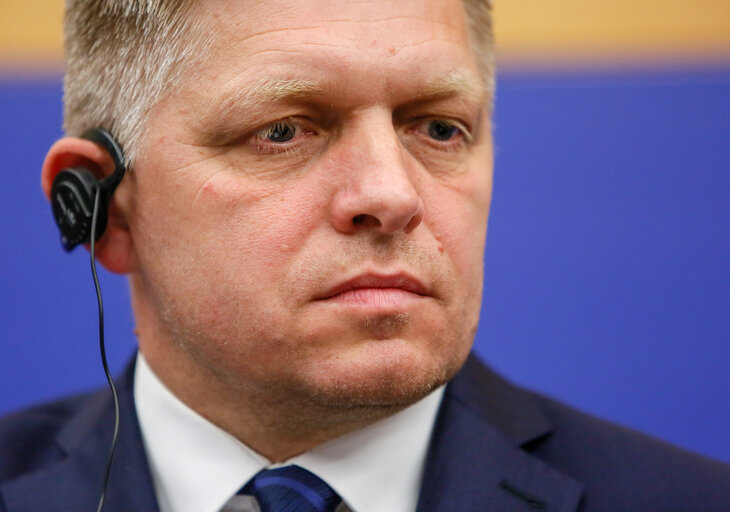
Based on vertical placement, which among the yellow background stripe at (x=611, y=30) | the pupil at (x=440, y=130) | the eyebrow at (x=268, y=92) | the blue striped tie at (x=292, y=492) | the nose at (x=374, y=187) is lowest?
the blue striped tie at (x=292, y=492)

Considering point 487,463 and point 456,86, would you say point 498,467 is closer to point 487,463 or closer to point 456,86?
point 487,463

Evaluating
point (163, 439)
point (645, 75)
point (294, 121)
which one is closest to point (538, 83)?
point (645, 75)

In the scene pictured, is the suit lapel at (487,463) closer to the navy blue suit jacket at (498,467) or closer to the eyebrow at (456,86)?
the navy blue suit jacket at (498,467)

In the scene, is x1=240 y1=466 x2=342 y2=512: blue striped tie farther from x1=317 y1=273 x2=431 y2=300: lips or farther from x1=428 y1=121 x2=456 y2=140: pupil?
x1=428 y1=121 x2=456 y2=140: pupil

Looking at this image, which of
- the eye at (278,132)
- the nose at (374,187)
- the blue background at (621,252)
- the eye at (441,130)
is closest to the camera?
the nose at (374,187)

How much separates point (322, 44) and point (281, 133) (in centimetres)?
15

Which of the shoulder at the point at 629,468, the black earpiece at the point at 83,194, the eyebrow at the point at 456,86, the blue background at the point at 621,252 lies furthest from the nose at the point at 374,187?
the blue background at the point at 621,252

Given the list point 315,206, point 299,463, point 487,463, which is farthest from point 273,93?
point 487,463

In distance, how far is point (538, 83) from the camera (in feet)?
7.68

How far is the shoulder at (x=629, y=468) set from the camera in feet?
4.77

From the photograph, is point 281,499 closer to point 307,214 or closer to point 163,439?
point 163,439

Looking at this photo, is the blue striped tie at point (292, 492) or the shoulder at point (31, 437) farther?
the shoulder at point (31, 437)

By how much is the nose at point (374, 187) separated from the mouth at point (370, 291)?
0.07 meters

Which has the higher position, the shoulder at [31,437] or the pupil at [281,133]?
the pupil at [281,133]
